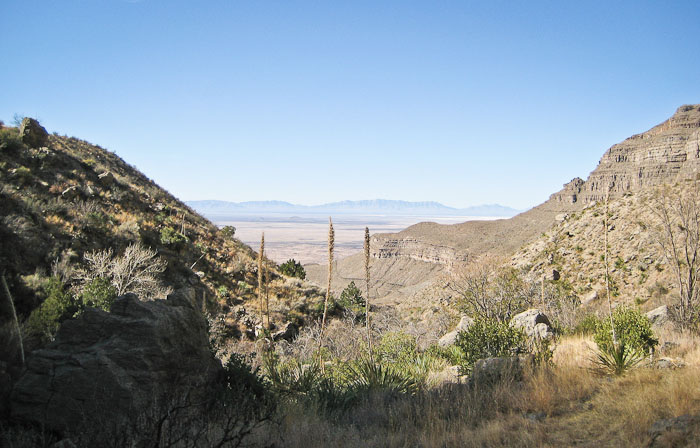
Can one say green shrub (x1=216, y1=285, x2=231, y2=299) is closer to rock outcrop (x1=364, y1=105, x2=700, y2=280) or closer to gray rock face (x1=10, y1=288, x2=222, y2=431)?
gray rock face (x1=10, y1=288, x2=222, y2=431)

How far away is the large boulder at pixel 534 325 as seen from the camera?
10398mm

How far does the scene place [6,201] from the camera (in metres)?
15.5

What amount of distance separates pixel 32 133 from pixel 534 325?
28115 millimetres

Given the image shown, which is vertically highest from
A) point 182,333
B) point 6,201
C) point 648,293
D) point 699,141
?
point 699,141

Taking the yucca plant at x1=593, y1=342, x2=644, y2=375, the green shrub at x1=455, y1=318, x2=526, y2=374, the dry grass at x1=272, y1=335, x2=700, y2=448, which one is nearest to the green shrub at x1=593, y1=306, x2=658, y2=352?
the yucca plant at x1=593, y1=342, x2=644, y2=375

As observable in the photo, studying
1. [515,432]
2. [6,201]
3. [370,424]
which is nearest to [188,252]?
[6,201]

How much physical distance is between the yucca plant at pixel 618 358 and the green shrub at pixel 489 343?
1458mm

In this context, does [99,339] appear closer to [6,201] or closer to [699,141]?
[6,201]

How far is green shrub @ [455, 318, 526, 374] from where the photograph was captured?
7.74 m

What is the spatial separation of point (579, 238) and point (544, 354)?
28.4 metres

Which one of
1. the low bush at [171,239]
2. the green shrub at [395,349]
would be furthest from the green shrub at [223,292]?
the green shrub at [395,349]

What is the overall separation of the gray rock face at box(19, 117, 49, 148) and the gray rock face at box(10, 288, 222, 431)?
23208 millimetres

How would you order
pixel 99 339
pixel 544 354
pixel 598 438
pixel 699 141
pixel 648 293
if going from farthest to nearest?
pixel 699 141 < pixel 648 293 < pixel 544 354 < pixel 99 339 < pixel 598 438

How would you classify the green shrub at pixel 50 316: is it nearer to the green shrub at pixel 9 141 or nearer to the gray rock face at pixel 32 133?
the green shrub at pixel 9 141
